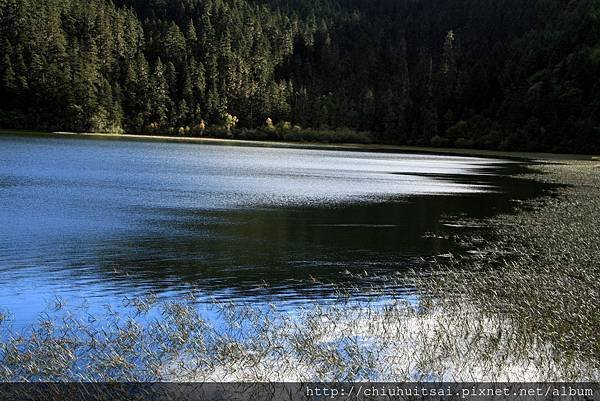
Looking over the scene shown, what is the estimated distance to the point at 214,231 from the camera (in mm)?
36469

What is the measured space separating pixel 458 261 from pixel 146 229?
54.2 feet

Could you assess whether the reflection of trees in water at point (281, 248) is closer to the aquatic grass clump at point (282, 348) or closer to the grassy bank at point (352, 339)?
the grassy bank at point (352, 339)

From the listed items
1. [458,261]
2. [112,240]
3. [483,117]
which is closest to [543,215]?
[458,261]

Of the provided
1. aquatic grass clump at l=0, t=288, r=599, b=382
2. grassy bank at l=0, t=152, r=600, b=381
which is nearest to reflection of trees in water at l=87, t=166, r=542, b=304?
grassy bank at l=0, t=152, r=600, b=381

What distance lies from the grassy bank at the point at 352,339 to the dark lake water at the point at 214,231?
2.48 metres

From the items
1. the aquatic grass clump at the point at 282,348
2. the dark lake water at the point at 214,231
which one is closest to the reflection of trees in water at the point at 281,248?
the dark lake water at the point at 214,231

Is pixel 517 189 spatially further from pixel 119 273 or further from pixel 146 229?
pixel 119 273

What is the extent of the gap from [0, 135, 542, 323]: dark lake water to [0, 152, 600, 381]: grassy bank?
8.14 ft

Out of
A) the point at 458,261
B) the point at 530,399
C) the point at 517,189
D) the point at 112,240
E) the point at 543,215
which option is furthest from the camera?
the point at 517,189

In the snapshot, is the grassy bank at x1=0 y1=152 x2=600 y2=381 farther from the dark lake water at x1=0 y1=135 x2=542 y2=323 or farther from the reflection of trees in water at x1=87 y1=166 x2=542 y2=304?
the reflection of trees in water at x1=87 y1=166 x2=542 y2=304

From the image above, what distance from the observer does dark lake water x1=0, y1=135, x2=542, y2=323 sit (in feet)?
78.6

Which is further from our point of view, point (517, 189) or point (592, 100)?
point (592, 100)

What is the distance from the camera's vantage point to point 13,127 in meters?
Answer: 192

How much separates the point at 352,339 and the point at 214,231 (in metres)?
20.4
